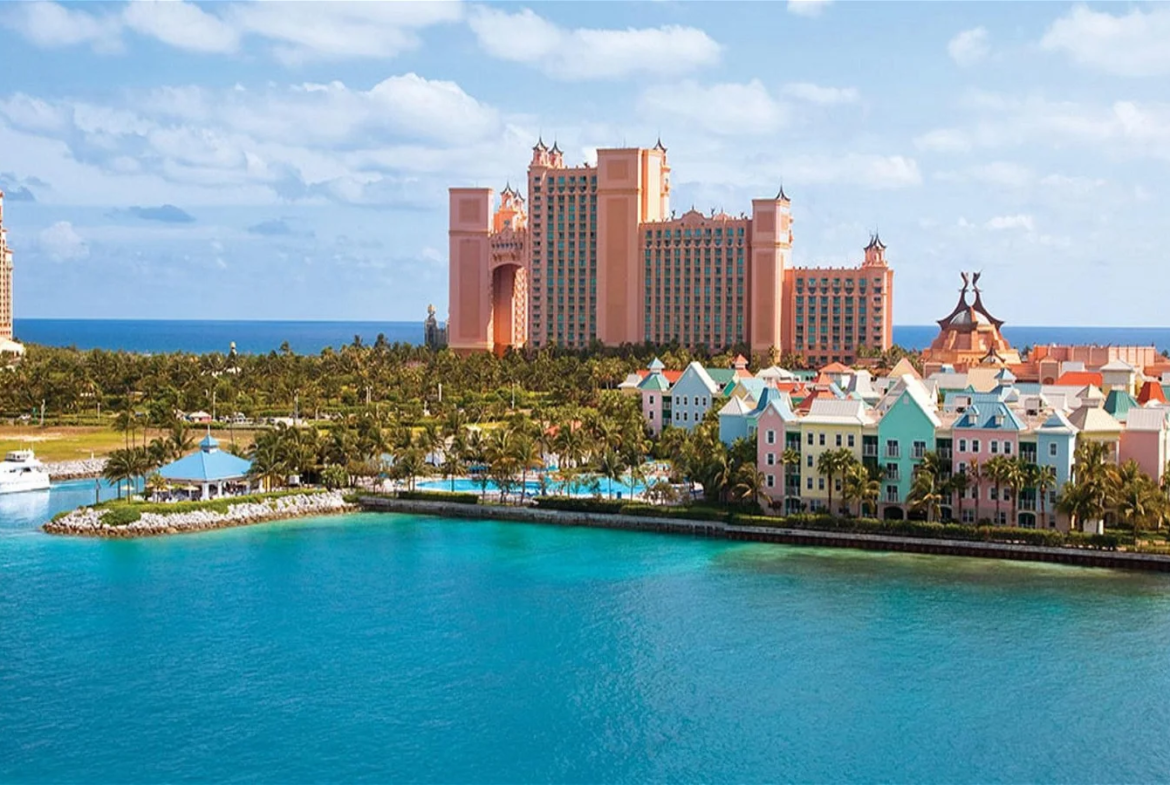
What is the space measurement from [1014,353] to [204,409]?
241 feet

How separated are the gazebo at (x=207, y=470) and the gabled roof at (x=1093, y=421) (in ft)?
145

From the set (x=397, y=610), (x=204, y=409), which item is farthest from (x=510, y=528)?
(x=204, y=409)

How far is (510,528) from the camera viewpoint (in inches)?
2827

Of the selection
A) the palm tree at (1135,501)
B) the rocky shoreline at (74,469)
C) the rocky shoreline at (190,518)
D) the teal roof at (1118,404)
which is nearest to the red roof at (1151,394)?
the teal roof at (1118,404)

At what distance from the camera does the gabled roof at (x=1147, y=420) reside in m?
67.1

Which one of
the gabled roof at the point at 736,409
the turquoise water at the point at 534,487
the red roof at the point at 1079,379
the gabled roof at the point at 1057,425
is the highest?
the red roof at the point at 1079,379

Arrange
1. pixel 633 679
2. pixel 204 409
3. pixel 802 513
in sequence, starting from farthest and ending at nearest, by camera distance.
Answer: pixel 204 409, pixel 802 513, pixel 633 679

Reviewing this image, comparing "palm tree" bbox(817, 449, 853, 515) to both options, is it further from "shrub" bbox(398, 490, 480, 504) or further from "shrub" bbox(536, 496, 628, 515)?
"shrub" bbox(398, 490, 480, 504)

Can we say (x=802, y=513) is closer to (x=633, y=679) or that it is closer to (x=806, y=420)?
(x=806, y=420)

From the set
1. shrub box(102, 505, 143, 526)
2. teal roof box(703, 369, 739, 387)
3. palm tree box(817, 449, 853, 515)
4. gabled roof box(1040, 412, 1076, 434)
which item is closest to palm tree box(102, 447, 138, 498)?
shrub box(102, 505, 143, 526)

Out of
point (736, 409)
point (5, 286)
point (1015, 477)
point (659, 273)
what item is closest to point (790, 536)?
point (1015, 477)

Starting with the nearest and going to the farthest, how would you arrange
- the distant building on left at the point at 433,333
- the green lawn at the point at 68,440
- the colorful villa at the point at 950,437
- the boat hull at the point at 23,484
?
the colorful villa at the point at 950,437 → the boat hull at the point at 23,484 → the green lawn at the point at 68,440 → the distant building on left at the point at 433,333

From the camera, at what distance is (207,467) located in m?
73.6

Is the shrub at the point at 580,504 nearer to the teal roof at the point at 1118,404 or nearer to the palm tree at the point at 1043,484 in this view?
the palm tree at the point at 1043,484
